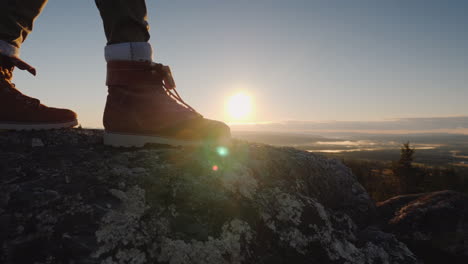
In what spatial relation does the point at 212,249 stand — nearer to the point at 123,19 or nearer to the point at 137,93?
the point at 137,93

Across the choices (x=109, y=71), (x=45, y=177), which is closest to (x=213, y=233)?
(x=45, y=177)

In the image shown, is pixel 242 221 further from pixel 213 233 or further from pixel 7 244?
pixel 7 244

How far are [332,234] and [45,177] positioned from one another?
65.6 inches

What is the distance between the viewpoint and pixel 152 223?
1197 millimetres

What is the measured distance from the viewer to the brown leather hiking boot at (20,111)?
2.21 meters

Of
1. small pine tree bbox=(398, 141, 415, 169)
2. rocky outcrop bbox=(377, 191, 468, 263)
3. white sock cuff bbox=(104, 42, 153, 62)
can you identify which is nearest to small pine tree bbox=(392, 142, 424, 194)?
small pine tree bbox=(398, 141, 415, 169)

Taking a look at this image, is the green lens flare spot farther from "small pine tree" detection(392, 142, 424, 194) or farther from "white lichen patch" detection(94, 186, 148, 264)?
"small pine tree" detection(392, 142, 424, 194)

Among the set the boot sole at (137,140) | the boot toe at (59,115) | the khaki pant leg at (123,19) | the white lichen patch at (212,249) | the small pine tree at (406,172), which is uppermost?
the khaki pant leg at (123,19)

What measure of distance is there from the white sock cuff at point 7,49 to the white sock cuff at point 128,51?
86 cm

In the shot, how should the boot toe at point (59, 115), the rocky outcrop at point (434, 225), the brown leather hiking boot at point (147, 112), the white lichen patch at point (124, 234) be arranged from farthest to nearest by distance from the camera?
the boot toe at point (59, 115)
the brown leather hiking boot at point (147, 112)
the rocky outcrop at point (434, 225)
the white lichen patch at point (124, 234)

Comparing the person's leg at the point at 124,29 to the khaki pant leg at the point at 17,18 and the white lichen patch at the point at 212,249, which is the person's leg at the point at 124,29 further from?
the white lichen patch at the point at 212,249

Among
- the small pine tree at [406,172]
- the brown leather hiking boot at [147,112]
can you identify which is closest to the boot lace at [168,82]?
the brown leather hiking boot at [147,112]

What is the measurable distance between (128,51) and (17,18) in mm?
1087

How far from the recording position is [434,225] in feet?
6.38
